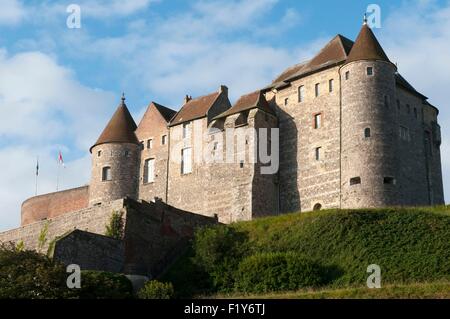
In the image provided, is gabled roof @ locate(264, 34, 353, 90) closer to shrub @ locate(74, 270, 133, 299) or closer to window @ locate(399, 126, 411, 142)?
window @ locate(399, 126, 411, 142)

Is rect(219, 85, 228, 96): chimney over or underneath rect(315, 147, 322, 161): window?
over

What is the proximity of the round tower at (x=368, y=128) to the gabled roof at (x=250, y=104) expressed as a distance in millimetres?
5848

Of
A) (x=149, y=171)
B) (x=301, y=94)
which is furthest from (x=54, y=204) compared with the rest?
→ (x=301, y=94)

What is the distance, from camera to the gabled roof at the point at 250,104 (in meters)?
54.6

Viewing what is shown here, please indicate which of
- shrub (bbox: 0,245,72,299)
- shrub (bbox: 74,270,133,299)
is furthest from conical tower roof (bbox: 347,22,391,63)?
shrub (bbox: 0,245,72,299)

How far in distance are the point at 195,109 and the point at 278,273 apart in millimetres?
23257

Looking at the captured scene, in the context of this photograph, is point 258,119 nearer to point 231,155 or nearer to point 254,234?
point 231,155

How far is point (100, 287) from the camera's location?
117ft

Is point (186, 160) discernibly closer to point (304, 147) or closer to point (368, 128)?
point (304, 147)

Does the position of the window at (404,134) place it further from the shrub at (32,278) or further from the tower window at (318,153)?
the shrub at (32,278)

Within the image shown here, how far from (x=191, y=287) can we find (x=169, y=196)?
17326mm

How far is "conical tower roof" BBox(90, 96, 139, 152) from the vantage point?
6172 cm

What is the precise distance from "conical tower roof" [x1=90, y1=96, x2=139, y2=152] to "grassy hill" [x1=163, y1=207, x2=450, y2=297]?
58.8 ft
